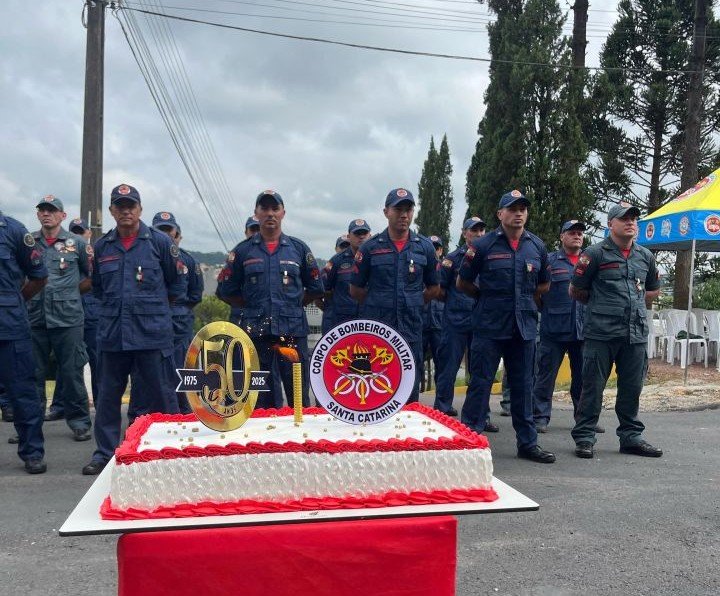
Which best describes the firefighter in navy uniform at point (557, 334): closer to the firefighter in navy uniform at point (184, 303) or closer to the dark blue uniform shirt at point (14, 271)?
the firefighter in navy uniform at point (184, 303)

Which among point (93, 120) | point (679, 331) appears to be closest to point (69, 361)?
point (93, 120)

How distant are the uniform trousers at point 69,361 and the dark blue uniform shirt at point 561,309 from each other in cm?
431

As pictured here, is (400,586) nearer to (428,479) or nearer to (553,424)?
(428,479)

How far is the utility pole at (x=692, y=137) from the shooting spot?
15.1 meters

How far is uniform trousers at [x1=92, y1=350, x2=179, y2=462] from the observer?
16.0 ft

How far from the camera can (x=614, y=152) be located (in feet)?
60.5

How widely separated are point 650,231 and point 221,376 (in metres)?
9.37

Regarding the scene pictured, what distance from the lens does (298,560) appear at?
2348mm

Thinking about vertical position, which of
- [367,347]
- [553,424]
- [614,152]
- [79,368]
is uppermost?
[614,152]

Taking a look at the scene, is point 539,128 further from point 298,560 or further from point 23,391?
point 298,560

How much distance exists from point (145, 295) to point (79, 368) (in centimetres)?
186

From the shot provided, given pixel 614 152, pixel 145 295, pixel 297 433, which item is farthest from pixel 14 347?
pixel 614 152

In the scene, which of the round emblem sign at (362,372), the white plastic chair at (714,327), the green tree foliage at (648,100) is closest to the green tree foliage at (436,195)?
the green tree foliage at (648,100)

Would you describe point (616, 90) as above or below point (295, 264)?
above
